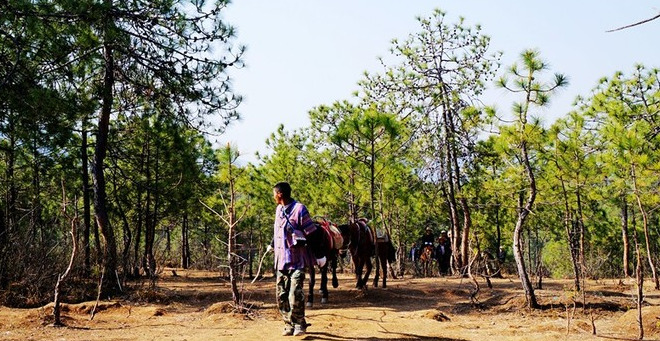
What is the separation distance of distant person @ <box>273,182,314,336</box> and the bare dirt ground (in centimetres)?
21

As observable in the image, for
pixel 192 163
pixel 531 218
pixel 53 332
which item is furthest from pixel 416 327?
pixel 531 218

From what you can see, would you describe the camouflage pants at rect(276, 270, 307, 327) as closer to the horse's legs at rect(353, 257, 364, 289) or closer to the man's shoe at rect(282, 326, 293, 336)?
the man's shoe at rect(282, 326, 293, 336)

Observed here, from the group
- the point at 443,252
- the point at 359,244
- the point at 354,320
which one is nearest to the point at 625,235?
the point at 443,252

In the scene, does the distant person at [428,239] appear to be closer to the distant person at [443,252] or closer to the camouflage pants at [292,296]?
the distant person at [443,252]

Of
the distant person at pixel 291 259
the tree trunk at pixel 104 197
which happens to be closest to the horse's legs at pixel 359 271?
the distant person at pixel 291 259

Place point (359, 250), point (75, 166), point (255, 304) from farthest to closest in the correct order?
point (75, 166) → point (359, 250) → point (255, 304)

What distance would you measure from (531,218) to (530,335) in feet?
45.5

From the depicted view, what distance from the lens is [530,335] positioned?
244 inches

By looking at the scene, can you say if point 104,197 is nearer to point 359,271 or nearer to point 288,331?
point 359,271

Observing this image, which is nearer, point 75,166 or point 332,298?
point 332,298

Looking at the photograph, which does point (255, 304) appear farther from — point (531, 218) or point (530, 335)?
point (531, 218)

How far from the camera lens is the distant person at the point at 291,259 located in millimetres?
5629

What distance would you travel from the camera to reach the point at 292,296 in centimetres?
561

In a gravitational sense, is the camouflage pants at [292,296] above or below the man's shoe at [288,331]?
above
